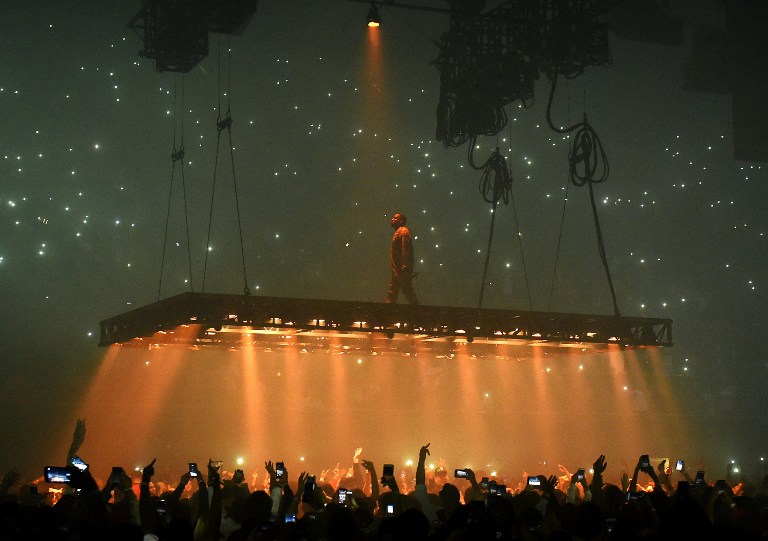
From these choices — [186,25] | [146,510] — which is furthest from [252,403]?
[146,510]

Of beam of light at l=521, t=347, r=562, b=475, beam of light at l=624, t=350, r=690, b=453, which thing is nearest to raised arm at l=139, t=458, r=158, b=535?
beam of light at l=521, t=347, r=562, b=475

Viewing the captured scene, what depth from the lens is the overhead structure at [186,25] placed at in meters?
13.4

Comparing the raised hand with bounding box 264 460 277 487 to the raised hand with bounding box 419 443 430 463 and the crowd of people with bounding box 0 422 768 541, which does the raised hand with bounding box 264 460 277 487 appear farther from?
the raised hand with bounding box 419 443 430 463

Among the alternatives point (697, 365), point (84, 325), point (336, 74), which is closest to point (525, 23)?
point (336, 74)

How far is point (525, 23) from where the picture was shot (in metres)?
13.9

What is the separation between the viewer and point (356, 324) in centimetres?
1538

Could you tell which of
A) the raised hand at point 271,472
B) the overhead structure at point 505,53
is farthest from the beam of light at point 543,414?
the raised hand at point 271,472

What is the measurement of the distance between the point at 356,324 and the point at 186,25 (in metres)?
4.87

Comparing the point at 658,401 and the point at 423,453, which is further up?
the point at 658,401

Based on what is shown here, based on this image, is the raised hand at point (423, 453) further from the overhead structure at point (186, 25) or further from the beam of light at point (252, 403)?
the beam of light at point (252, 403)

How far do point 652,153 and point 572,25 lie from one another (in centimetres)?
1029

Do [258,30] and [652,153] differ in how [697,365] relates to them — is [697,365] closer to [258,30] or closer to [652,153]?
[652,153]

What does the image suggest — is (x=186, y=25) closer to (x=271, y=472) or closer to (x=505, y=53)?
(x=505, y=53)

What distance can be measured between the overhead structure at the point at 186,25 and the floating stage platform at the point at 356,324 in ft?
11.7
